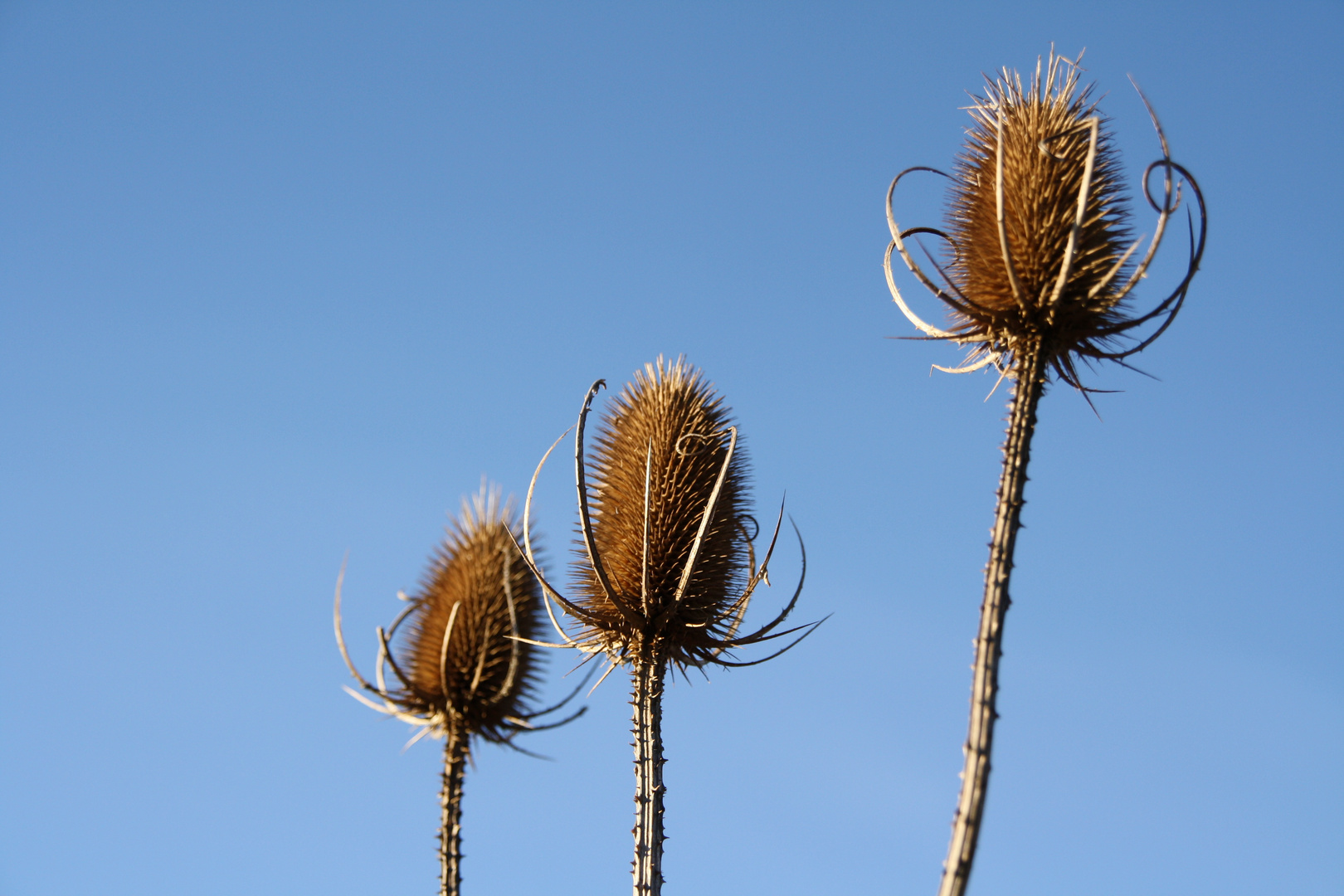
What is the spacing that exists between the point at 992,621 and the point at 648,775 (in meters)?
3.08

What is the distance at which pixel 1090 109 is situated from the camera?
22.9ft

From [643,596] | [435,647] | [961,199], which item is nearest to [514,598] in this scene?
[435,647]

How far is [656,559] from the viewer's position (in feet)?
26.9

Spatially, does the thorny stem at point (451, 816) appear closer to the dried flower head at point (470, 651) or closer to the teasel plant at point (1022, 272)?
the dried flower head at point (470, 651)

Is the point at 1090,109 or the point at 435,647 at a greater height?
the point at 1090,109

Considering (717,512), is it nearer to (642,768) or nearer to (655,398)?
(655,398)

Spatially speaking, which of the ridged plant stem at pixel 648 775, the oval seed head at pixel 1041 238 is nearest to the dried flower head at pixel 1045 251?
the oval seed head at pixel 1041 238

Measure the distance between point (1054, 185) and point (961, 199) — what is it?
2.54 ft

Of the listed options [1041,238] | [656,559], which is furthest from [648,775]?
[1041,238]

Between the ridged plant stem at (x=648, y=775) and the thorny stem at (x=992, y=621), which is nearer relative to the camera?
the thorny stem at (x=992, y=621)

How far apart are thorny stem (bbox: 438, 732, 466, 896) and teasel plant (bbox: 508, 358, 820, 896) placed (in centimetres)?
132

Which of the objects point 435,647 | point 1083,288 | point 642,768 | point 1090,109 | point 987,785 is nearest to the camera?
point 987,785

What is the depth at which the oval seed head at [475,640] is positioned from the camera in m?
9.02

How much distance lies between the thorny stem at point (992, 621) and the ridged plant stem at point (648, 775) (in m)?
2.75
